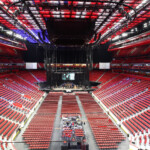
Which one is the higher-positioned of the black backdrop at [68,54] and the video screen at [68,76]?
the black backdrop at [68,54]

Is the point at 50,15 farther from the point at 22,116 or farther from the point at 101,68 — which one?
the point at 101,68

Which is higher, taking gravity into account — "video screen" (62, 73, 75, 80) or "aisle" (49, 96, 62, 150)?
"video screen" (62, 73, 75, 80)

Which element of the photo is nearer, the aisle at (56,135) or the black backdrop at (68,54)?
the aisle at (56,135)

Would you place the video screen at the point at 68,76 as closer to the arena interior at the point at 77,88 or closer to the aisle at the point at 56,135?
the arena interior at the point at 77,88

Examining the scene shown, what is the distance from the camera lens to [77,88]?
24828 mm

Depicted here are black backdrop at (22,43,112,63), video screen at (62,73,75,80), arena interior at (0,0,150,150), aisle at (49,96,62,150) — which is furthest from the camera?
black backdrop at (22,43,112,63)

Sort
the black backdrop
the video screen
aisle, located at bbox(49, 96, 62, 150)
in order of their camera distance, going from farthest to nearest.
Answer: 1. the black backdrop
2. the video screen
3. aisle, located at bbox(49, 96, 62, 150)

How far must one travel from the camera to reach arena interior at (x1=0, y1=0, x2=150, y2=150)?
927 cm

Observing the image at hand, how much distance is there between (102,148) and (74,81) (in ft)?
60.5

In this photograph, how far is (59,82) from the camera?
26453 millimetres

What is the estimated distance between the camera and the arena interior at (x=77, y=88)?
9266 mm

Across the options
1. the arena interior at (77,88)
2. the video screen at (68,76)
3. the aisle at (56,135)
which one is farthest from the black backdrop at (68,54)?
the aisle at (56,135)

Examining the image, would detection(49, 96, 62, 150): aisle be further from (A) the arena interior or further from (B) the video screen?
(B) the video screen

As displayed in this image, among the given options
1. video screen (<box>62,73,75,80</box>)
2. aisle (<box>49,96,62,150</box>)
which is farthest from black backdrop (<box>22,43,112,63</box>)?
aisle (<box>49,96,62,150</box>)
